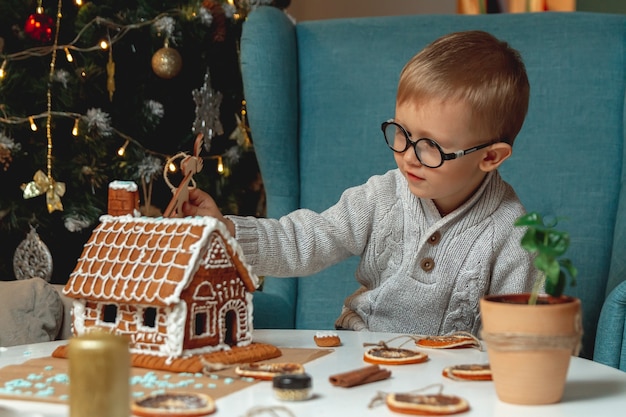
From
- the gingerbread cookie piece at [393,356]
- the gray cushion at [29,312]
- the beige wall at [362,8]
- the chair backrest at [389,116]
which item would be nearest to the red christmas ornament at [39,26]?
the chair backrest at [389,116]

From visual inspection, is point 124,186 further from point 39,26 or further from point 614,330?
point 39,26

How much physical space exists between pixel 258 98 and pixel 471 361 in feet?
3.37

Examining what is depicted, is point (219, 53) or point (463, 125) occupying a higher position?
point (219, 53)

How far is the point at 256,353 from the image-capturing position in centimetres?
116

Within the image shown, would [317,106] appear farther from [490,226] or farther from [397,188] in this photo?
[490,226]

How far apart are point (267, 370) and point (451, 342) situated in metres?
0.31

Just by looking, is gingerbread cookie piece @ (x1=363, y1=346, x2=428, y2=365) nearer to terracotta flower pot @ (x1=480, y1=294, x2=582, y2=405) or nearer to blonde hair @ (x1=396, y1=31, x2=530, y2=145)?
terracotta flower pot @ (x1=480, y1=294, x2=582, y2=405)

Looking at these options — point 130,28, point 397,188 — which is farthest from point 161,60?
point 397,188

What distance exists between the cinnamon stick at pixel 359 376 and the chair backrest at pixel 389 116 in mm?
889

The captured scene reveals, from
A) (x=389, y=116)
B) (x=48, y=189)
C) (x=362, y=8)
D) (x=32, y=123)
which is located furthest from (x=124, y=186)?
(x=362, y=8)

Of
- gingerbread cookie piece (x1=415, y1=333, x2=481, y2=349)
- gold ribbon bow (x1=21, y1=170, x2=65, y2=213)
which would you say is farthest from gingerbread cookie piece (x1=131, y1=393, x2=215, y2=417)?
gold ribbon bow (x1=21, y1=170, x2=65, y2=213)

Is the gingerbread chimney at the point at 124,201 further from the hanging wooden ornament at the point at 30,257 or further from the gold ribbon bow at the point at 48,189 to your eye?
the hanging wooden ornament at the point at 30,257

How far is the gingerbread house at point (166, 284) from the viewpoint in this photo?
110cm

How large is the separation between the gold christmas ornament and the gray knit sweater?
1201 millimetres
